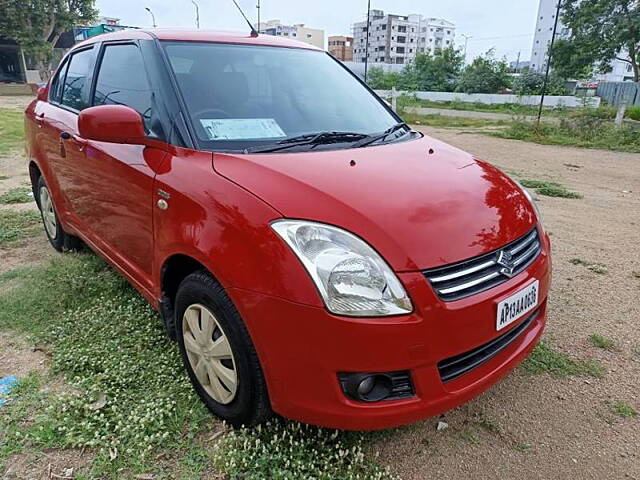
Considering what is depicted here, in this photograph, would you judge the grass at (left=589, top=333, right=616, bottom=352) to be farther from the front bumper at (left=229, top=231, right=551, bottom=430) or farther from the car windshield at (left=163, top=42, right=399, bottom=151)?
the car windshield at (left=163, top=42, right=399, bottom=151)

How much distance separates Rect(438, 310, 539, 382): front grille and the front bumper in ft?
0.09

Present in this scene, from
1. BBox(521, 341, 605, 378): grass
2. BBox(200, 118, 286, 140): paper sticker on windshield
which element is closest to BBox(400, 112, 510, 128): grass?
BBox(521, 341, 605, 378): grass

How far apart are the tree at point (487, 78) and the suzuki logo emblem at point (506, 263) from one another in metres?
35.8

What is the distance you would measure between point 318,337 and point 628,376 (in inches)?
75.0

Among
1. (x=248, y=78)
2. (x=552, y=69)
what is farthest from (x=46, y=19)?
(x=248, y=78)

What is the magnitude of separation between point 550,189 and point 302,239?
5.81 m

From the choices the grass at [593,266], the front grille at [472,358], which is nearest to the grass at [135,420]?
the front grille at [472,358]

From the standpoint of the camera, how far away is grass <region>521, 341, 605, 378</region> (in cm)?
250

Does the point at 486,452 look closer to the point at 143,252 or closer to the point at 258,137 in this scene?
the point at 258,137

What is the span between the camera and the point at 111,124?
214cm

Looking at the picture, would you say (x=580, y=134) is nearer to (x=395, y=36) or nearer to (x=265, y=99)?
(x=265, y=99)

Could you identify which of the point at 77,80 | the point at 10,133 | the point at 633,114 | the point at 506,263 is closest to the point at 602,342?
the point at 506,263

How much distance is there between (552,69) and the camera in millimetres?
32750

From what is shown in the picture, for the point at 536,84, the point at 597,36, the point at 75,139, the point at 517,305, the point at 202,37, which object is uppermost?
the point at 597,36
